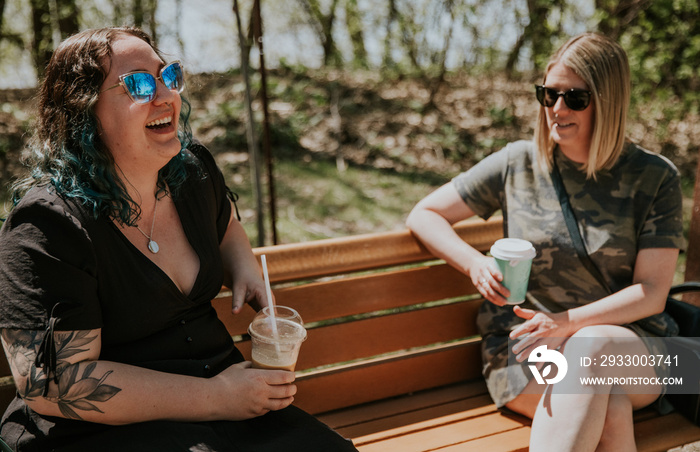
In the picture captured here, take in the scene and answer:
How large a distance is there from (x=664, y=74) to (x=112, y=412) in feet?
26.7

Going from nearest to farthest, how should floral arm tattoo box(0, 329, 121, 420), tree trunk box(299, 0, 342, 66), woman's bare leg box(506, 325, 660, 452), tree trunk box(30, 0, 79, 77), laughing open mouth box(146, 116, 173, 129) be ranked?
floral arm tattoo box(0, 329, 121, 420) → laughing open mouth box(146, 116, 173, 129) → woman's bare leg box(506, 325, 660, 452) → tree trunk box(30, 0, 79, 77) → tree trunk box(299, 0, 342, 66)

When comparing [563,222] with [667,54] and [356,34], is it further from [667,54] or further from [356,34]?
[356,34]

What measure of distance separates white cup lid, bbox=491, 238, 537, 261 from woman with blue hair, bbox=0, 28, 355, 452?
0.87 meters

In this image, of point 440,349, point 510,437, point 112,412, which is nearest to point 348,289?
point 440,349

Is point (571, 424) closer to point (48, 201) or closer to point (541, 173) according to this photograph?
point (541, 173)

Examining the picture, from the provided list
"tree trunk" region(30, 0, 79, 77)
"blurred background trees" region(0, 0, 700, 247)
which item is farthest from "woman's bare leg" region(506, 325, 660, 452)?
"tree trunk" region(30, 0, 79, 77)

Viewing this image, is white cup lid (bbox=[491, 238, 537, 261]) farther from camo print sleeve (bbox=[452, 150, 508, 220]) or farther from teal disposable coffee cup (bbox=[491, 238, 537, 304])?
camo print sleeve (bbox=[452, 150, 508, 220])

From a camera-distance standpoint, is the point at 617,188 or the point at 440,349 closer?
the point at 617,188

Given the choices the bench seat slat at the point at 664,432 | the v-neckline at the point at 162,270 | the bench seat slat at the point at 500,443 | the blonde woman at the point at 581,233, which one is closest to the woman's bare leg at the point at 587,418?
the blonde woman at the point at 581,233

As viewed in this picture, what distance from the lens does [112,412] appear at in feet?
5.85

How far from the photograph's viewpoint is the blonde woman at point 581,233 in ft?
7.90

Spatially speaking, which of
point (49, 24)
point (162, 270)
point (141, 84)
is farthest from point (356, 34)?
point (162, 270)

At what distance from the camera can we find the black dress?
1715 millimetres

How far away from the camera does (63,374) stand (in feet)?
5.68
